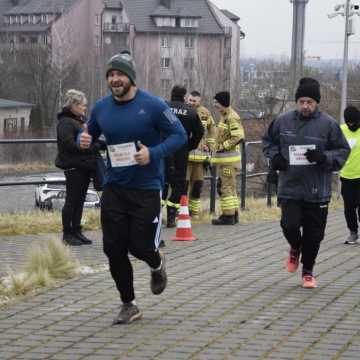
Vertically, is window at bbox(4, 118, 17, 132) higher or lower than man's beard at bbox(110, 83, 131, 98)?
lower

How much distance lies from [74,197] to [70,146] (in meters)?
0.66

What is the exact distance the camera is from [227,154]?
14516mm

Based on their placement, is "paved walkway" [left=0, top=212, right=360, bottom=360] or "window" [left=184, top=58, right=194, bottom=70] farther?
"window" [left=184, top=58, right=194, bottom=70]

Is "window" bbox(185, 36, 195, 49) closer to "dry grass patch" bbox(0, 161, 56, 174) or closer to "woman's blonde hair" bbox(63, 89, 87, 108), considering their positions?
"dry grass patch" bbox(0, 161, 56, 174)

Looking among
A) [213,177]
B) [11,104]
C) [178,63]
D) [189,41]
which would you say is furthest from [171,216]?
[189,41]

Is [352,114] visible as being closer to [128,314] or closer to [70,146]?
[70,146]

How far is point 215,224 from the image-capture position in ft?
47.2

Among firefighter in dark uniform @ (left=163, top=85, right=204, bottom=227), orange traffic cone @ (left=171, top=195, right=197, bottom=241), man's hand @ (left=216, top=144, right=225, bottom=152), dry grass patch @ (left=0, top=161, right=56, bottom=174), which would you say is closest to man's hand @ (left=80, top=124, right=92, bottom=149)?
orange traffic cone @ (left=171, top=195, right=197, bottom=241)

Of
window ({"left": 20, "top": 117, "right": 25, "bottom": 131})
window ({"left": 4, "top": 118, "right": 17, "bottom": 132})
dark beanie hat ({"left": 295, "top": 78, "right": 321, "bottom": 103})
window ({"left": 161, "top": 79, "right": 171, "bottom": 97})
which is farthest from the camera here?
window ({"left": 161, "top": 79, "right": 171, "bottom": 97})

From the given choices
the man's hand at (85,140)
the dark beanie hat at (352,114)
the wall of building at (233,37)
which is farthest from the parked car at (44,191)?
the wall of building at (233,37)

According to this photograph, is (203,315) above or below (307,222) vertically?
below

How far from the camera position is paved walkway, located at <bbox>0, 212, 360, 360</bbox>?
6.86 metres

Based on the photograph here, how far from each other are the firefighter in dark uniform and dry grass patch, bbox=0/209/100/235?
3.60ft

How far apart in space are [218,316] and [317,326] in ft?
2.47
